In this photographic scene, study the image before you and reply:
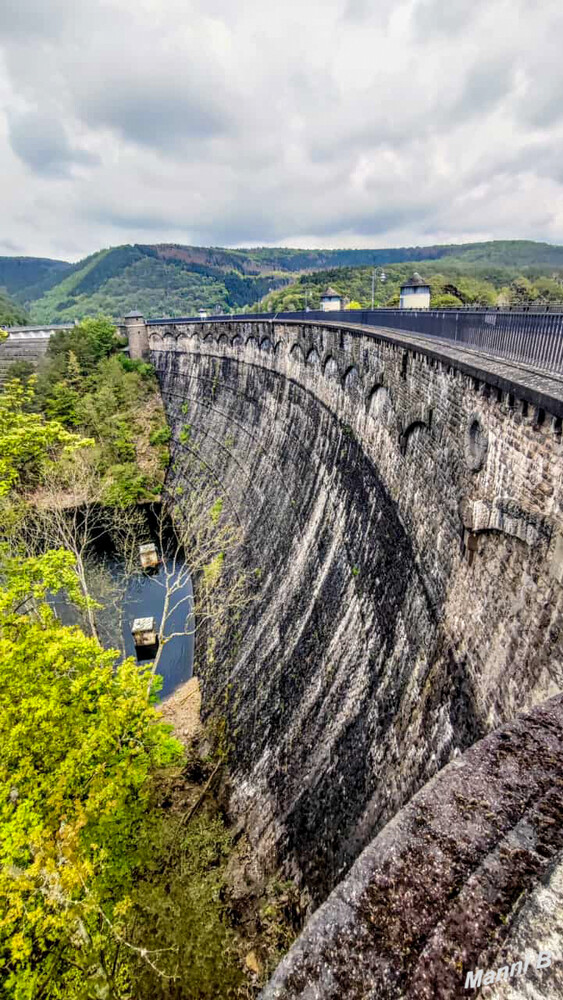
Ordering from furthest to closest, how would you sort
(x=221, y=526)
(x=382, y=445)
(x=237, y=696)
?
(x=221, y=526) < (x=237, y=696) < (x=382, y=445)

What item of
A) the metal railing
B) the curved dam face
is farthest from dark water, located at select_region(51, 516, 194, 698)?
the metal railing

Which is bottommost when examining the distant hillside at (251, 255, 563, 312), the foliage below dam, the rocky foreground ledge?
the foliage below dam

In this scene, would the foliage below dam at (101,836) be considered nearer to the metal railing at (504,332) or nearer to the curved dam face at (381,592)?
the curved dam face at (381,592)

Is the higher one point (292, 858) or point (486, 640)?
point (486, 640)

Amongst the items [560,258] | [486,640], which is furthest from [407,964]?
[560,258]

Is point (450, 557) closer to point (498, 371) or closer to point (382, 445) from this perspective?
point (498, 371)

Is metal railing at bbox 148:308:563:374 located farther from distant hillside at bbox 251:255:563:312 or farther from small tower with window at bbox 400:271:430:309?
small tower with window at bbox 400:271:430:309

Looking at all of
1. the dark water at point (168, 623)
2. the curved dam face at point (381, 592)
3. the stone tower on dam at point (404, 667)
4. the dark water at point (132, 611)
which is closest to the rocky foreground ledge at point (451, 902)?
the stone tower on dam at point (404, 667)

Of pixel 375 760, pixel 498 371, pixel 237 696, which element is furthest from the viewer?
pixel 237 696
